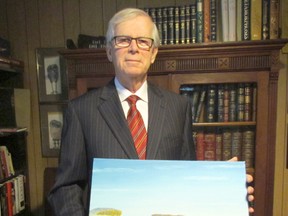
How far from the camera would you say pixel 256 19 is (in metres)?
1.13

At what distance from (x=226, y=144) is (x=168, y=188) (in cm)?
74

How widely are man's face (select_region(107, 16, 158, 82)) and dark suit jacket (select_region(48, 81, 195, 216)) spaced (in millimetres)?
110

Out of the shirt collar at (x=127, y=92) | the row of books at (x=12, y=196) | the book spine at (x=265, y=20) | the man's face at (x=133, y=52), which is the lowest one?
the row of books at (x=12, y=196)

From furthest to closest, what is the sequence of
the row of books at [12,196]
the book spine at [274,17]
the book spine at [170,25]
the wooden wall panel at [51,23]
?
the wooden wall panel at [51,23]
the row of books at [12,196]
the book spine at [170,25]
the book spine at [274,17]

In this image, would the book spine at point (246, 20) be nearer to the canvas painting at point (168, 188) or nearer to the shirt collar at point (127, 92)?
the shirt collar at point (127, 92)

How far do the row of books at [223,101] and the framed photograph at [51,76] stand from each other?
852mm

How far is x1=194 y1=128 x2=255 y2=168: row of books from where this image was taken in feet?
4.09

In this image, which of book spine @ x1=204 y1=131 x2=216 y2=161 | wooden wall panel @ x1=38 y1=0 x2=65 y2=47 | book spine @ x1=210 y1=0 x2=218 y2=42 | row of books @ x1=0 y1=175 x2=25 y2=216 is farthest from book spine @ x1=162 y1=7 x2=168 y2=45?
row of books @ x1=0 y1=175 x2=25 y2=216

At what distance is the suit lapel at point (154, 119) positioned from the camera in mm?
760

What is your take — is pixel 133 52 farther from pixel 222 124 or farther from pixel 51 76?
pixel 51 76

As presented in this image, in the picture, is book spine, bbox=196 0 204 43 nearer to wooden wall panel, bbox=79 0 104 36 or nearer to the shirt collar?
the shirt collar

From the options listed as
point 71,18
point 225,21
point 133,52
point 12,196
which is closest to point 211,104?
point 225,21

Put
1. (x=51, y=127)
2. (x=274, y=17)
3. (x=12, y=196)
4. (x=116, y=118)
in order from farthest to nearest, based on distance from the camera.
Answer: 1. (x=51, y=127)
2. (x=12, y=196)
3. (x=274, y=17)
4. (x=116, y=118)

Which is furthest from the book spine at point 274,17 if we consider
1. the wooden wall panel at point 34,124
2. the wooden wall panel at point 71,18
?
the wooden wall panel at point 34,124
